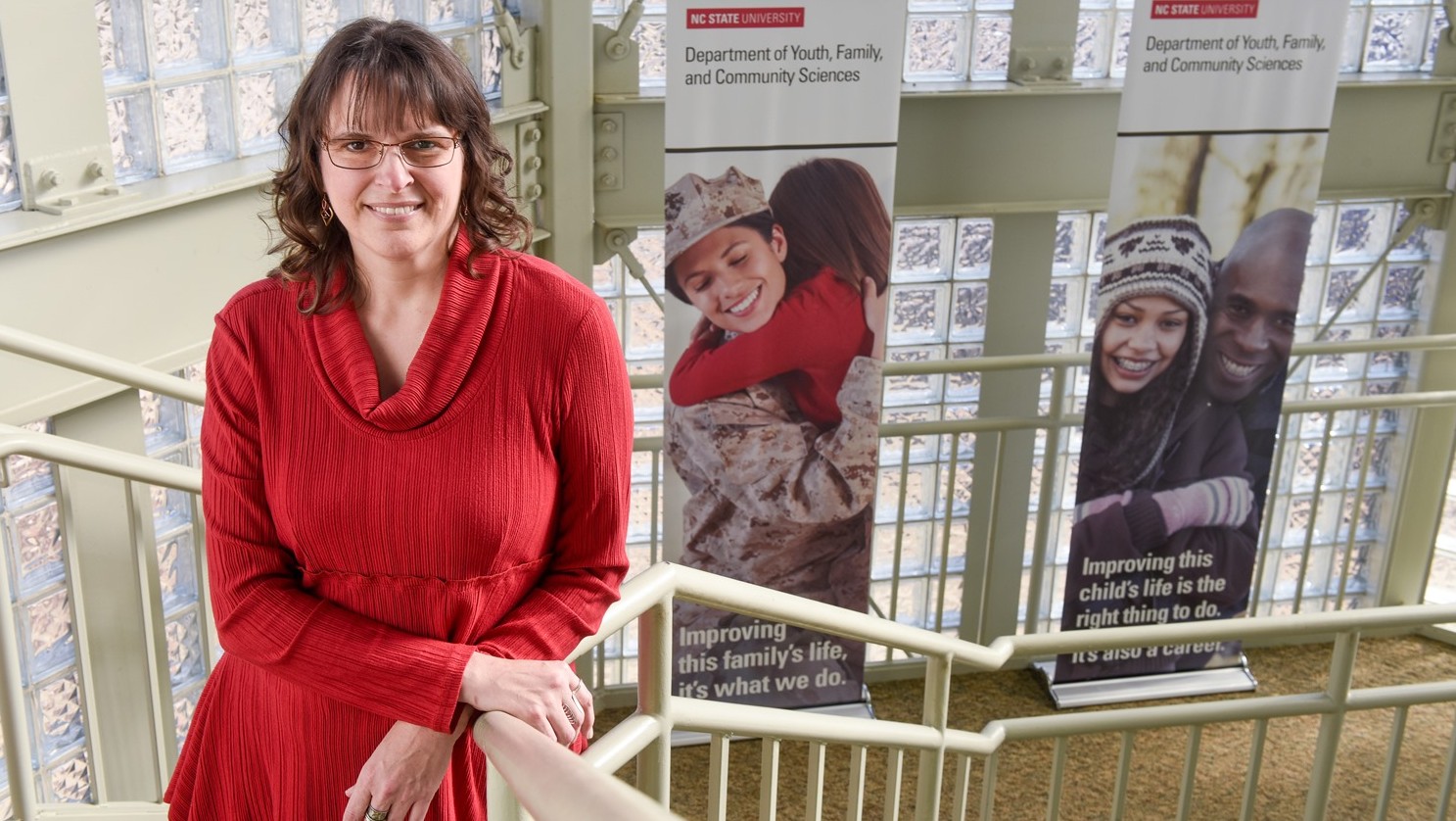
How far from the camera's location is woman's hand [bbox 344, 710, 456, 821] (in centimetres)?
136

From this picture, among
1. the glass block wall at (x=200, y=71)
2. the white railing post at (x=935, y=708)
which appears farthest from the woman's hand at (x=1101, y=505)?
A: the glass block wall at (x=200, y=71)

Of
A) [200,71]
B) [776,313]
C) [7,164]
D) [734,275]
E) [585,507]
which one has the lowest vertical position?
[776,313]

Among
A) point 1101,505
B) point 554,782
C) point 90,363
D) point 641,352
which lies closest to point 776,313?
point 641,352

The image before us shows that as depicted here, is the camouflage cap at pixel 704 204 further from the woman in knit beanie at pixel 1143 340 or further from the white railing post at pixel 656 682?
the white railing post at pixel 656 682

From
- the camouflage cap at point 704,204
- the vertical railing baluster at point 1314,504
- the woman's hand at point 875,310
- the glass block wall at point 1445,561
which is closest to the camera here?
the camouflage cap at point 704,204

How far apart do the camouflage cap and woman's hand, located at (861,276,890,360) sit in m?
0.45

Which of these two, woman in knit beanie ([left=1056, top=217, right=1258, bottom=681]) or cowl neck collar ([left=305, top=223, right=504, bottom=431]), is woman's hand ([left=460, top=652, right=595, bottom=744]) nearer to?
cowl neck collar ([left=305, top=223, right=504, bottom=431])

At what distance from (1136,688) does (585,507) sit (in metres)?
4.28

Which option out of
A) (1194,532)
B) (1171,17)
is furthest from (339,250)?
(1194,532)

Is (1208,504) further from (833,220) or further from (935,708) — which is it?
(935,708)

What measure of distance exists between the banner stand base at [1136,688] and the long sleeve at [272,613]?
4.28 meters

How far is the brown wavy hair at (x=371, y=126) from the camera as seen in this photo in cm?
134

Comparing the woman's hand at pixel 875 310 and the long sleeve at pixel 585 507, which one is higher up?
the long sleeve at pixel 585 507

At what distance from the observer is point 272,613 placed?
1415mm
